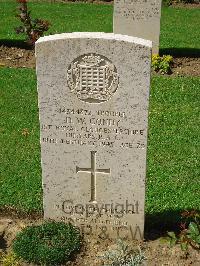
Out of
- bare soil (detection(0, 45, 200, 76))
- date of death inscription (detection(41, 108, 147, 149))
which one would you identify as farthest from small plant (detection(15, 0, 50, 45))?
date of death inscription (detection(41, 108, 147, 149))

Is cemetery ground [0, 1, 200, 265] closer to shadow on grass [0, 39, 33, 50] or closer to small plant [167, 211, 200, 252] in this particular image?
shadow on grass [0, 39, 33, 50]

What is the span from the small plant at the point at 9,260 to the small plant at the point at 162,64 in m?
6.19

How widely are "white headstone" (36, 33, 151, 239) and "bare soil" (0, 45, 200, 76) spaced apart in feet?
18.7

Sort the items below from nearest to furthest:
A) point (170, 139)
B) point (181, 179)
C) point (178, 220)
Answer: point (178, 220) < point (181, 179) < point (170, 139)

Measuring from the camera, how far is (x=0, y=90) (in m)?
9.21

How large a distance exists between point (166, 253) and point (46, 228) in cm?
123

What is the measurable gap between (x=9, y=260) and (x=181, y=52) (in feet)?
26.4

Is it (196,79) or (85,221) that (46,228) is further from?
(196,79)

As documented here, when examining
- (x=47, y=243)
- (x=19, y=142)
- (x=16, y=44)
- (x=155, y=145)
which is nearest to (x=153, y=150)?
(x=155, y=145)

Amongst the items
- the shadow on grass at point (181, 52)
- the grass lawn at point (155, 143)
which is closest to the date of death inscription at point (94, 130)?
the grass lawn at point (155, 143)

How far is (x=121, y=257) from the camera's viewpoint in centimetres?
466

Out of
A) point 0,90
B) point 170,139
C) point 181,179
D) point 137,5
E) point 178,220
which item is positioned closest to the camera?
point 178,220

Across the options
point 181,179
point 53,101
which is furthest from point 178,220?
point 53,101

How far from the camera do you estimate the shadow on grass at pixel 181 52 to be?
11.5 meters
